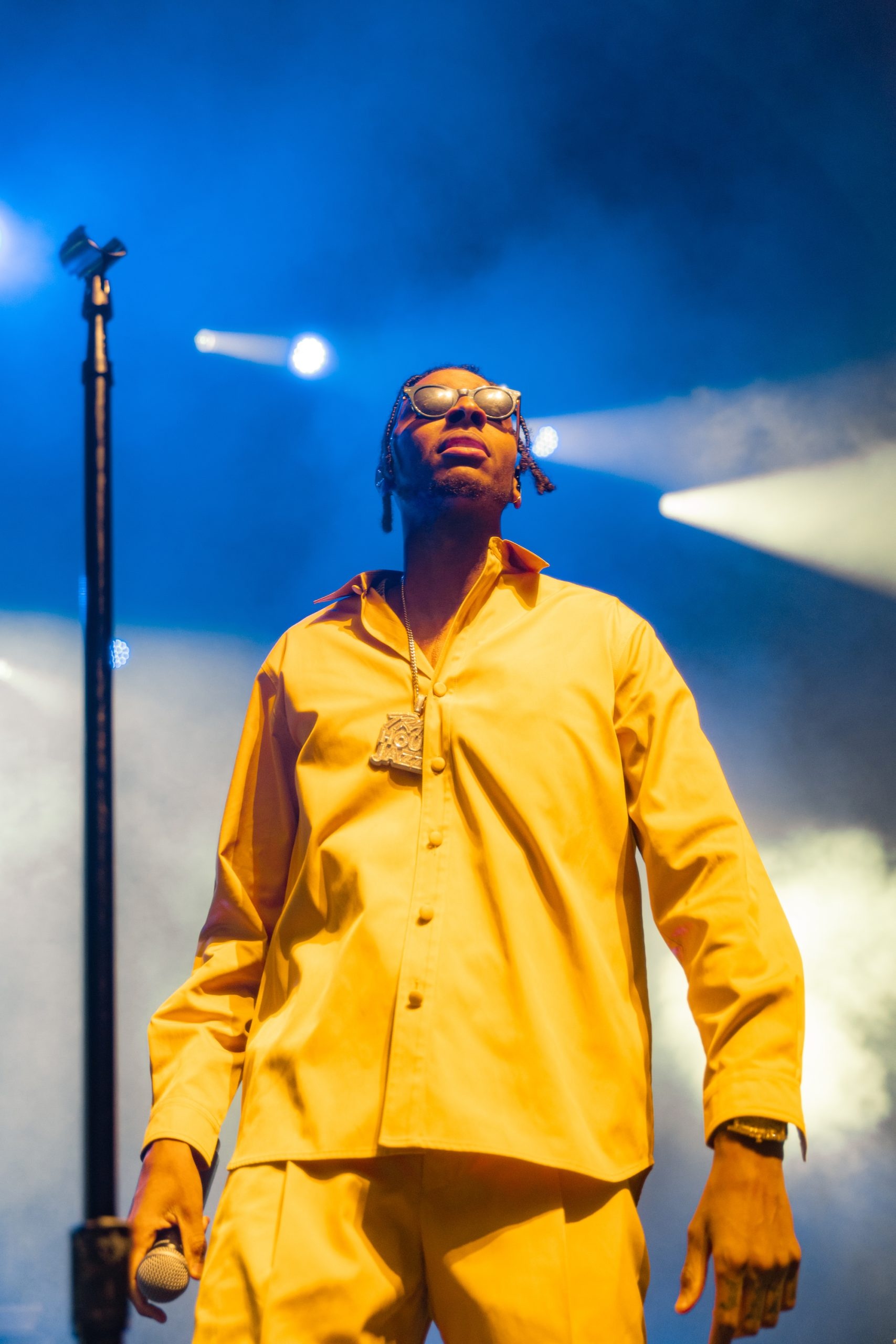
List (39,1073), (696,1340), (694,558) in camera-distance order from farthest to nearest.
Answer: (694,558)
(39,1073)
(696,1340)

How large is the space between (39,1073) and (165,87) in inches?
159

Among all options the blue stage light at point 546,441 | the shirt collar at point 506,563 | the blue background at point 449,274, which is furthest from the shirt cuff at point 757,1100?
the blue stage light at point 546,441

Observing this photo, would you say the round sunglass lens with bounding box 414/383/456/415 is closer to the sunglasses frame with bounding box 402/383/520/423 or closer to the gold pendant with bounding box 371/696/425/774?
the sunglasses frame with bounding box 402/383/520/423

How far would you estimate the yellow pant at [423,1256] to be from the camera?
52.6 inches

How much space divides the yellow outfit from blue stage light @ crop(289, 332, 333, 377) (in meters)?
2.96

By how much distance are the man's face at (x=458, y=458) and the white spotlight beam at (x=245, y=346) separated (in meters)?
2.56

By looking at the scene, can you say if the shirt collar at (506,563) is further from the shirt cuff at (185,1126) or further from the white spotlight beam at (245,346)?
the white spotlight beam at (245,346)

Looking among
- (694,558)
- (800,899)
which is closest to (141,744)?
(694,558)

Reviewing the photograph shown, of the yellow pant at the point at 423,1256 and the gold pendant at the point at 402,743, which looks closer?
the yellow pant at the point at 423,1256

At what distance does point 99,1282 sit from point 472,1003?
1.98 ft

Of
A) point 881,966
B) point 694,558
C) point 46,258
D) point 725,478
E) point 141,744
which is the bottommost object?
point 881,966

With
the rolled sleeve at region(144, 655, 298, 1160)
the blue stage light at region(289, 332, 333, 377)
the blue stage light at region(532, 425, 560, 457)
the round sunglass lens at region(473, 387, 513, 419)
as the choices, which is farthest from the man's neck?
the blue stage light at region(289, 332, 333, 377)

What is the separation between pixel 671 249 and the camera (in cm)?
453

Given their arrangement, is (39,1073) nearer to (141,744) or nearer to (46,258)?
(141,744)
